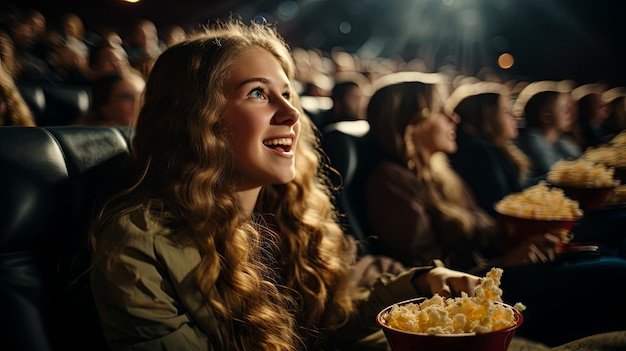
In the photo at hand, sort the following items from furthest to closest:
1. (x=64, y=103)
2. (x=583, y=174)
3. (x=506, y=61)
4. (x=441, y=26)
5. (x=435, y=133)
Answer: (x=441, y=26), (x=506, y=61), (x=64, y=103), (x=435, y=133), (x=583, y=174)

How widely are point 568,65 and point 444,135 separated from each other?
2.43m

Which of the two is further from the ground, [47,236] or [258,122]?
[258,122]

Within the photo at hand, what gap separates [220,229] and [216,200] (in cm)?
4

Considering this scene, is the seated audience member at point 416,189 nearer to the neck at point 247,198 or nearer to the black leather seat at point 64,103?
the neck at point 247,198

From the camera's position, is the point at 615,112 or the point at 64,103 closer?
the point at 615,112

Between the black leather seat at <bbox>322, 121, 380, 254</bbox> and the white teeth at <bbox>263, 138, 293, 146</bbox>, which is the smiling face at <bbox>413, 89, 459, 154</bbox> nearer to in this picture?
the black leather seat at <bbox>322, 121, 380, 254</bbox>

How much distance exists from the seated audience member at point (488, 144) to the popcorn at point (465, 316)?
3.66ft

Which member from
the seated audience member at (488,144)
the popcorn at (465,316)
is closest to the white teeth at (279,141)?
the popcorn at (465,316)

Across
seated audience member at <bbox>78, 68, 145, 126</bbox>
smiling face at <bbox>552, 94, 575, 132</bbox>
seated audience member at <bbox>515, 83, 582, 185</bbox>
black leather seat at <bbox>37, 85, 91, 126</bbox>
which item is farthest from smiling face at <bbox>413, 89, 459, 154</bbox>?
black leather seat at <bbox>37, 85, 91, 126</bbox>

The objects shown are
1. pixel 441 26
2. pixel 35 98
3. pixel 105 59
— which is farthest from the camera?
pixel 441 26

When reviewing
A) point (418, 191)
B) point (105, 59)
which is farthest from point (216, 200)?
point (105, 59)

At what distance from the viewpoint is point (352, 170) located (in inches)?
47.9

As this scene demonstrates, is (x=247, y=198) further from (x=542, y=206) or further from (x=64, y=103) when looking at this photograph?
(x=64, y=103)

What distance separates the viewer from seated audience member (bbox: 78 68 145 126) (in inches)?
57.2
